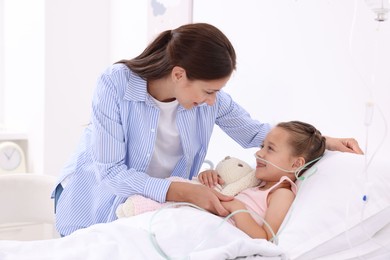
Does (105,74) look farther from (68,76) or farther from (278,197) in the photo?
(68,76)

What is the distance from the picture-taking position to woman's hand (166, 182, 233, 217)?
144 cm

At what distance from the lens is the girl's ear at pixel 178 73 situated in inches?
58.6

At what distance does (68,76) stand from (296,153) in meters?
1.80

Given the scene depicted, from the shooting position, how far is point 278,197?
1.50 meters

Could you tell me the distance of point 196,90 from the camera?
1.50 meters

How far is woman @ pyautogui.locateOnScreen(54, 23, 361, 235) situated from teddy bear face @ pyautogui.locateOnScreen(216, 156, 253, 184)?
0.12 metres

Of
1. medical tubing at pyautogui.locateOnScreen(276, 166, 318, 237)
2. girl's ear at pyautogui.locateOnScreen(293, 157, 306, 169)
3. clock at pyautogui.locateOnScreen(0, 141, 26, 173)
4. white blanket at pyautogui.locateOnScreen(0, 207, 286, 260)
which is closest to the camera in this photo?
white blanket at pyautogui.locateOnScreen(0, 207, 286, 260)

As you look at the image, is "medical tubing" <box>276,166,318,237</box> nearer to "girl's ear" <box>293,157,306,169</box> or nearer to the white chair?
"girl's ear" <box>293,157,306,169</box>

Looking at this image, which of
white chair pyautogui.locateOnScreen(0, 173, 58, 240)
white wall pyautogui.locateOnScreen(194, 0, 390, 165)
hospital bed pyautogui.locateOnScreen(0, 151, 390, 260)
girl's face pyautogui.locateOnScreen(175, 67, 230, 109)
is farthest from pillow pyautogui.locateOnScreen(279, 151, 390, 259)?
white chair pyautogui.locateOnScreen(0, 173, 58, 240)

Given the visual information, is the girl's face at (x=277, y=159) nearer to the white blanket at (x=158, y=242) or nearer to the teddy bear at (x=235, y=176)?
the teddy bear at (x=235, y=176)

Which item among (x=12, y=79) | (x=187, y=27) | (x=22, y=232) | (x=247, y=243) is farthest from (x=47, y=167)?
(x=247, y=243)

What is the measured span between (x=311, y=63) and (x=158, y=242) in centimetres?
90

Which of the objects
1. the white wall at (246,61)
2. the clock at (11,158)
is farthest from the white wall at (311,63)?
the clock at (11,158)

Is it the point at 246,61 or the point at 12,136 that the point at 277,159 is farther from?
the point at 12,136
